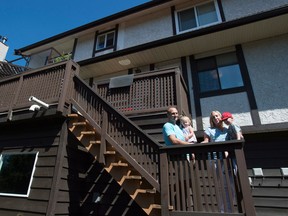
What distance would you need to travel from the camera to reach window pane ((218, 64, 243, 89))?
5.63m

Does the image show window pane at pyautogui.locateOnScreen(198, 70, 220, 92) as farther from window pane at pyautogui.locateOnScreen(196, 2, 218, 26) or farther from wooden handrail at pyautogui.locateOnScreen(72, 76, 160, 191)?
wooden handrail at pyautogui.locateOnScreen(72, 76, 160, 191)

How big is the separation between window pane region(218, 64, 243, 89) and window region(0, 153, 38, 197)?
17.1 feet

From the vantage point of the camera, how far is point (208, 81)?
19.7ft

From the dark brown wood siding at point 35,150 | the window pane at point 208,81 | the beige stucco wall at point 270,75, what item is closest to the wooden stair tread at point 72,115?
the dark brown wood siding at point 35,150

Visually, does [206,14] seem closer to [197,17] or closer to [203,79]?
[197,17]

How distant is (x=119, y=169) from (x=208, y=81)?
4001 millimetres

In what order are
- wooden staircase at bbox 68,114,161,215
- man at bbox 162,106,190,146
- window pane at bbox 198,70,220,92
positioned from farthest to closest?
window pane at bbox 198,70,220,92
wooden staircase at bbox 68,114,161,215
man at bbox 162,106,190,146

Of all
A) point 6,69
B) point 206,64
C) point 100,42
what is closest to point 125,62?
point 100,42

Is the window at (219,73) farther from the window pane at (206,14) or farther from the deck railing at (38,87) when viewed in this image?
the deck railing at (38,87)

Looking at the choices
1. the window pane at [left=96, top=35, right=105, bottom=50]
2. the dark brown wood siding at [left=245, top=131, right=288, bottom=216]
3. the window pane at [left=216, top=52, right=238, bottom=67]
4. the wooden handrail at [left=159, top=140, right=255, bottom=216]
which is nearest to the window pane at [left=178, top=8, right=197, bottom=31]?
the window pane at [left=216, top=52, right=238, bottom=67]

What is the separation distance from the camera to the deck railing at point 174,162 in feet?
7.38

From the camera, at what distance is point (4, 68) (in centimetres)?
782

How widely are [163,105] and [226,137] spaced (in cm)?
187

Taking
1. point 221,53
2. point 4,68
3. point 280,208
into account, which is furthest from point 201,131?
point 4,68
